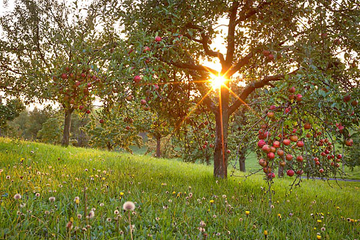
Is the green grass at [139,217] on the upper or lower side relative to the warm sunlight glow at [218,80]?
lower

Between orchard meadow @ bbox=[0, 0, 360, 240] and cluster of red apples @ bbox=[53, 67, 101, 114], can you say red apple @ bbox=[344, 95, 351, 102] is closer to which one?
orchard meadow @ bbox=[0, 0, 360, 240]

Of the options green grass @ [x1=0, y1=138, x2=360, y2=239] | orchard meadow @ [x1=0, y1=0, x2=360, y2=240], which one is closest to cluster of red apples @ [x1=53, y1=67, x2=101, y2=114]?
orchard meadow @ [x1=0, y1=0, x2=360, y2=240]

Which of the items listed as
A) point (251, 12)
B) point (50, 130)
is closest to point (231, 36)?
point (251, 12)

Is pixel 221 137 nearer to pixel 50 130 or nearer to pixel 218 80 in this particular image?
pixel 218 80

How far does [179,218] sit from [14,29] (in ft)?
57.3

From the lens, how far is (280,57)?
15.4 feet

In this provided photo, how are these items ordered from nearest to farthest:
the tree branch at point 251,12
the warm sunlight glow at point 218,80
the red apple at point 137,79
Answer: the red apple at point 137,79 → the tree branch at point 251,12 → the warm sunlight glow at point 218,80

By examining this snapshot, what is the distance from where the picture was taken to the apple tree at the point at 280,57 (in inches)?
120

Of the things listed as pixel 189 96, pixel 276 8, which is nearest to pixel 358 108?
pixel 276 8

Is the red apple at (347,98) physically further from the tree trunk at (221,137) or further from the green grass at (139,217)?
the tree trunk at (221,137)

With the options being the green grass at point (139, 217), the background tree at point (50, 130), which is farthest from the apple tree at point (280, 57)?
the background tree at point (50, 130)

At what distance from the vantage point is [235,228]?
3.36m

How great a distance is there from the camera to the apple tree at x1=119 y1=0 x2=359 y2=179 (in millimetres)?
3037

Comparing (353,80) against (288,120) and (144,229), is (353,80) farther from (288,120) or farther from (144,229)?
(144,229)
